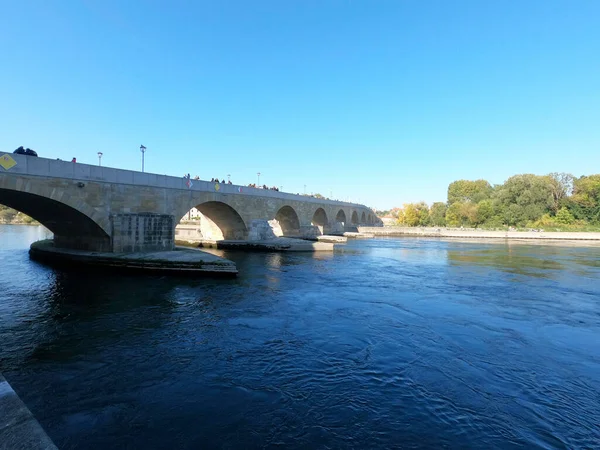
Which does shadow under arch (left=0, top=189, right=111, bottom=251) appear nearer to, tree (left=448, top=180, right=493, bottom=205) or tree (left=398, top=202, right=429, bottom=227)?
tree (left=398, top=202, right=429, bottom=227)

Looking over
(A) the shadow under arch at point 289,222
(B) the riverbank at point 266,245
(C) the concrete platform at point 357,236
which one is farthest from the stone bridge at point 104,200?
(C) the concrete platform at point 357,236

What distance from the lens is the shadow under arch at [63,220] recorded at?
16.0 m

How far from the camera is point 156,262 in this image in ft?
53.2

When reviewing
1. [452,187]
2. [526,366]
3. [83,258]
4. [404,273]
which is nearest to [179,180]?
[83,258]

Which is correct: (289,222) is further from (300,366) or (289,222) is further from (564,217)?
(564,217)

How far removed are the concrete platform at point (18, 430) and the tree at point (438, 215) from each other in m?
85.6

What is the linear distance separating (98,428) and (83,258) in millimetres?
15120

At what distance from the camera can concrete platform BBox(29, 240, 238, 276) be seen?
15945mm

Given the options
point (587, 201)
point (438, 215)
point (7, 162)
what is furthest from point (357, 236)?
point (7, 162)

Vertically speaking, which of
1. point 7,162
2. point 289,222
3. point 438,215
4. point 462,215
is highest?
point 438,215

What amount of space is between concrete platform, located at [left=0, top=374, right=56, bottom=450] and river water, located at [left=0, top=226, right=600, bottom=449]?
1211 mm

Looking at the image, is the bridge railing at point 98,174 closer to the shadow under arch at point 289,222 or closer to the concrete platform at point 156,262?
the concrete platform at point 156,262

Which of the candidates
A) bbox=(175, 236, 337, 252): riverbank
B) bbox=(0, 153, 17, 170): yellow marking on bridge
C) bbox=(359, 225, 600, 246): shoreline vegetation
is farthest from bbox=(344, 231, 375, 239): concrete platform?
bbox=(0, 153, 17, 170): yellow marking on bridge

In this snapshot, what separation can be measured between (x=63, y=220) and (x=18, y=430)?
18.9 metres
